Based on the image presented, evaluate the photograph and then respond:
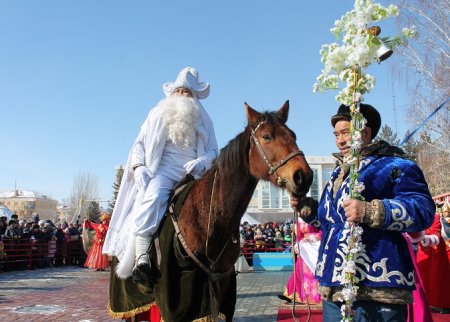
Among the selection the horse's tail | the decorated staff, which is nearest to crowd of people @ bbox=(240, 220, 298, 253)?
the horse's tail

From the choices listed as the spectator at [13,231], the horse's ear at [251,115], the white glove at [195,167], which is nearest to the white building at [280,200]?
the spectator at [13,231]

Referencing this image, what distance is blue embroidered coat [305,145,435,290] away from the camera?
2.33m

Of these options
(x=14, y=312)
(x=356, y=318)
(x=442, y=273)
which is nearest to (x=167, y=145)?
(x=356, y=318)

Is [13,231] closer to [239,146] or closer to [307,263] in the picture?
[307,263]

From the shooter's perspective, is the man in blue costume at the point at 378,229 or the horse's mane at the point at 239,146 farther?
the horse's mane at the point at 239,146

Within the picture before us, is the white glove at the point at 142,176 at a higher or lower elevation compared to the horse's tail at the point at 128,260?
higher

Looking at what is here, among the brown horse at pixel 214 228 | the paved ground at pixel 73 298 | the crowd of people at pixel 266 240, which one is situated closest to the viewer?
the brown horse at pixel 214 228

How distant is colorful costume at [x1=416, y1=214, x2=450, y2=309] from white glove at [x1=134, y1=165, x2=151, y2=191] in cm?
589

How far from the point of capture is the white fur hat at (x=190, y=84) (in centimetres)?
536

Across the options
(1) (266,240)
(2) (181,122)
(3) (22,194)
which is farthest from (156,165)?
(3) (22,194)

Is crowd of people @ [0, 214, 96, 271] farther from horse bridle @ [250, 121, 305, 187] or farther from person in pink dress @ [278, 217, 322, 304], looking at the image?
horse bridle @ [250, 121, 305, 187]

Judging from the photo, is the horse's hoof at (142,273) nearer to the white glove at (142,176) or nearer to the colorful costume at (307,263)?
the white glove at (142,176)

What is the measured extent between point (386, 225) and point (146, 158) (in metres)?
3.05

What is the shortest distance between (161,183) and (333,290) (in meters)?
2.49
